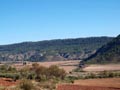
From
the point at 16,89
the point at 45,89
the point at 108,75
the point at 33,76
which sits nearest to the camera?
the point at 16,89

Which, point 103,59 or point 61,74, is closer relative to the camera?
point 61,74

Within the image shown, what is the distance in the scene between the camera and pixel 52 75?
7650cm

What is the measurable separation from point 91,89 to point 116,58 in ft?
333

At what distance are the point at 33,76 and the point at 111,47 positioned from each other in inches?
4218

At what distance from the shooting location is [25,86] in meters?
36.1

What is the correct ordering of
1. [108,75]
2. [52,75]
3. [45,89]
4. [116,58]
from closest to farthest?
[45,89] → [52,75] → [108,75] → [116,58]

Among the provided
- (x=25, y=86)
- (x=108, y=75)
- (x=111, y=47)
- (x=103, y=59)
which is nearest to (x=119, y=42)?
(x=111, y=47)

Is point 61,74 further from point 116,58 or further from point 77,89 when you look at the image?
point 116,58

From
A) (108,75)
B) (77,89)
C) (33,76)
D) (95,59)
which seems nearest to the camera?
(77,89)

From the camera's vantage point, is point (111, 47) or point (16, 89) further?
point (111, 47)

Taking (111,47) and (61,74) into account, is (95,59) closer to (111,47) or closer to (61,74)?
(111,47)

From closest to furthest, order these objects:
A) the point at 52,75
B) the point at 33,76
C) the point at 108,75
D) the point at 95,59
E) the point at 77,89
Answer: the point at 77,89 < the point at 33,76 < the point at 52,75 < the point at 108,75 < the point at 95,59

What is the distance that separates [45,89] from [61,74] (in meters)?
37.8

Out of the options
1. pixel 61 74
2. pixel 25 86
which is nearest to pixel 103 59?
pixel 61 74
